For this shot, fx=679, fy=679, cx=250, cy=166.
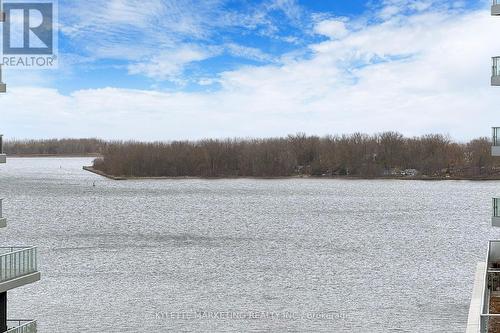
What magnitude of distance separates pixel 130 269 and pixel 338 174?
9383cm

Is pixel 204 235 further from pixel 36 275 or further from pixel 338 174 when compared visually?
pixel 338 174

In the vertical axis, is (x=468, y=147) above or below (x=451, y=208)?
above

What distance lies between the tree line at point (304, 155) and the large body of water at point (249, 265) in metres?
47.5

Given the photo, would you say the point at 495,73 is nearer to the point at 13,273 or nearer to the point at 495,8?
the point at 495,8

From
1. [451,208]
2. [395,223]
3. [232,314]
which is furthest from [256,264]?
[451,208]

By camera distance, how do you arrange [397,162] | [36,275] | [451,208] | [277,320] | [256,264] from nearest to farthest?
1. [36,275]
2. [277,320]
3. [256,264]
4. [451,208]
5. [397,162]

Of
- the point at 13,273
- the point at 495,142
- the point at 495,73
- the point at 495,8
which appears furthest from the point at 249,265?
the point at 13,273

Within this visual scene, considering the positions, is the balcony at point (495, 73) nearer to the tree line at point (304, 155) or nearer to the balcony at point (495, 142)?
the balcony at point (495, 142)

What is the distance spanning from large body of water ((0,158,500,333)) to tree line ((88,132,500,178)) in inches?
1871

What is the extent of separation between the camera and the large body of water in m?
22.3

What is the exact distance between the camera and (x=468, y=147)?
117562 millimetres

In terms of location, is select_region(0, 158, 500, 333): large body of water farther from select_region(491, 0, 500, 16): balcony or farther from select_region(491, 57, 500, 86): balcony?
select_region(491, 0, 500, 16): balcony

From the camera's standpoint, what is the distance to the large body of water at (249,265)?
877 inches

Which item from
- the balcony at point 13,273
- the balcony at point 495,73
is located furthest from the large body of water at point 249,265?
the balcony at point 495,73
